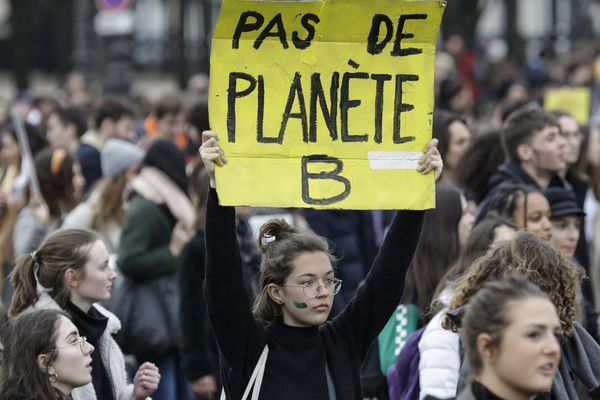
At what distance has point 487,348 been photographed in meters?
4.16

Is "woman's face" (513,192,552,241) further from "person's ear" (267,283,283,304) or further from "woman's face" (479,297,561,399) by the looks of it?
"woman's face" (479,297,561,399)

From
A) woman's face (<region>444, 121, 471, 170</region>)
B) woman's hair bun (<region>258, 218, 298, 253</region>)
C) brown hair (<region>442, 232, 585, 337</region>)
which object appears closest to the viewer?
brown hair (<region>442, 232, 585, 337</region>)

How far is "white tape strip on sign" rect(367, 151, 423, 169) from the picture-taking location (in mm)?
5109

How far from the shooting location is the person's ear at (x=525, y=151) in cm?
826

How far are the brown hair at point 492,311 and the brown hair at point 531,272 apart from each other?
86cm

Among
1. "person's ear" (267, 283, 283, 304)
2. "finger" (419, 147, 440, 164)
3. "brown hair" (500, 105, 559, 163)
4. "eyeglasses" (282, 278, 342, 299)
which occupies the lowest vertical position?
"person's ear" (267, 283, 283, 304)

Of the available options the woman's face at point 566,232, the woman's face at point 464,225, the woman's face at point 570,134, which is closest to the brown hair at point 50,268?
the woman's face at point 464,225

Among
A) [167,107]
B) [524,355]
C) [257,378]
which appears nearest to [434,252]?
[257,378]

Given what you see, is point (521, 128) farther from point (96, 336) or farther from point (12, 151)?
point (12, 151)

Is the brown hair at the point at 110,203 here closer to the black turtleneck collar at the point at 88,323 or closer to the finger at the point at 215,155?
the black turtleneck collar at the point at 88,323

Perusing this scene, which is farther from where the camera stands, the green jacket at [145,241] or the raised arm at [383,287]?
the green jacket at [145,241]

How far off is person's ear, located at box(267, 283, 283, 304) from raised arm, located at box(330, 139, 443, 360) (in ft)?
0.70

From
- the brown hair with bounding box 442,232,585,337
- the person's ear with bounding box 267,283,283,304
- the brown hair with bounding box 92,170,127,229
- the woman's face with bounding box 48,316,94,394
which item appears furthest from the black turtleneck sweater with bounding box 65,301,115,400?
the brown hair with bounding box 92,170,127,229

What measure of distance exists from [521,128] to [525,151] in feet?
0.44
